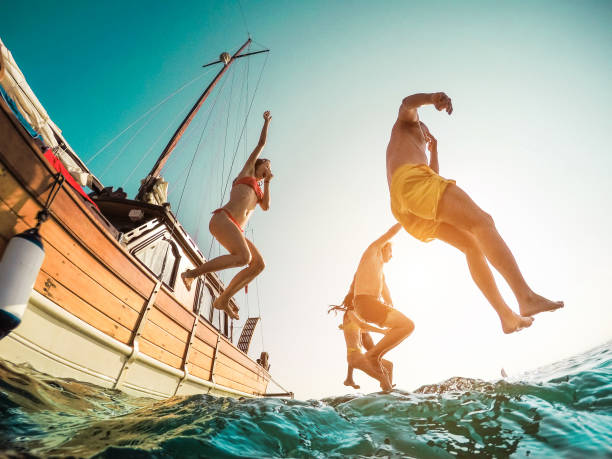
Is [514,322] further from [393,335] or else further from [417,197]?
[393,335]

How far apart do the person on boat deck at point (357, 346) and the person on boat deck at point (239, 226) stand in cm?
185

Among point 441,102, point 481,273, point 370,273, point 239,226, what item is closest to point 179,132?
point 239,226

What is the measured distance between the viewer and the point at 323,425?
158 cm

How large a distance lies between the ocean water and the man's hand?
2.14 m

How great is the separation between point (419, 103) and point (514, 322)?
200cm

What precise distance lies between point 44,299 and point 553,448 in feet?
11.1

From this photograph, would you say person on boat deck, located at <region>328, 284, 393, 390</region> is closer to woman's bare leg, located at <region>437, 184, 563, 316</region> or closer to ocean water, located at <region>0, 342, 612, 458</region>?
ocean water, located at <region>0, 342, 612, 458</region>

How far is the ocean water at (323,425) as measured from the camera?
1.10 m

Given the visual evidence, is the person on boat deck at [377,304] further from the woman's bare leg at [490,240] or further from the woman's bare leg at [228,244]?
the woman's bare leg at [490,240]

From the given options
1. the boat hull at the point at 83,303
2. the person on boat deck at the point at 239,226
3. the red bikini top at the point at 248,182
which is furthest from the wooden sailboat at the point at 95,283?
the red bikini top at the point at 248,182

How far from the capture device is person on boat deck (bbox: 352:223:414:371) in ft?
12.1

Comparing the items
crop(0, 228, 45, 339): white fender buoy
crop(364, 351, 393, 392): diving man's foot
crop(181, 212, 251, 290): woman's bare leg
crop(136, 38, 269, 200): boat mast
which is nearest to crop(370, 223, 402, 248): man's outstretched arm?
crop(364, 351, 393, 392): diving man's foot

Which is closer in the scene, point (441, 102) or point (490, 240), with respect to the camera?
point (490, 240)

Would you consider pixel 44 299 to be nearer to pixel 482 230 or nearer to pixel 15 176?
pixel 15 176
